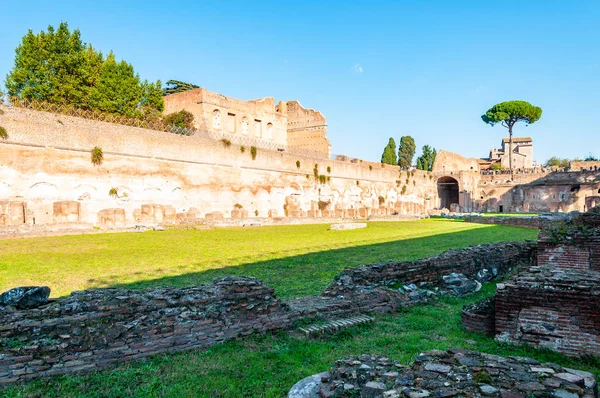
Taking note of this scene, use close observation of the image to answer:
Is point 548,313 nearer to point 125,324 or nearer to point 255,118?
point 125,324

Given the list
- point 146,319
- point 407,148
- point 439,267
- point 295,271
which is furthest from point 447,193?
point 146,319

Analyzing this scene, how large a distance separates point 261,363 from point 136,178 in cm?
1646

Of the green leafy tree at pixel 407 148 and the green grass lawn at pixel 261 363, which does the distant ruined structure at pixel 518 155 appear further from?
the green grass lawn at pixel 261 363

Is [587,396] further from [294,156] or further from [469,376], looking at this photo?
[294,156]

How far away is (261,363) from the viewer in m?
3.47

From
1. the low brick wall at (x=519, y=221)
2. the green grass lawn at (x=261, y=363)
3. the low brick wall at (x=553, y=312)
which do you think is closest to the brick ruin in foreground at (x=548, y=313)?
the low brick wall at (x=553, y=312)

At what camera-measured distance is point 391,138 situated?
50156 mm

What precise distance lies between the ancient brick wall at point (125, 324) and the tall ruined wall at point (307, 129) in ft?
122

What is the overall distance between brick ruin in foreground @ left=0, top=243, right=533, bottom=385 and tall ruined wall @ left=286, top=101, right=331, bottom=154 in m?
36.6

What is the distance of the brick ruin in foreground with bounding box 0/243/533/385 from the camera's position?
314 cm

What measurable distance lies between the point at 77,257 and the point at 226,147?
48.2 feet

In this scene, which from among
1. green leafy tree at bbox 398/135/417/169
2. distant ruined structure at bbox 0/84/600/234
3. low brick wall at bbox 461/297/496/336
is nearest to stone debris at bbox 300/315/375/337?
low brick wall at bbox 461/297/496/336

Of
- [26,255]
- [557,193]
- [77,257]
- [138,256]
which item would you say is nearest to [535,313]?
[138,256]

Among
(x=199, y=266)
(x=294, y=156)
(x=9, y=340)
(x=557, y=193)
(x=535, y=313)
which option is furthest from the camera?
(x=557, y=193)
